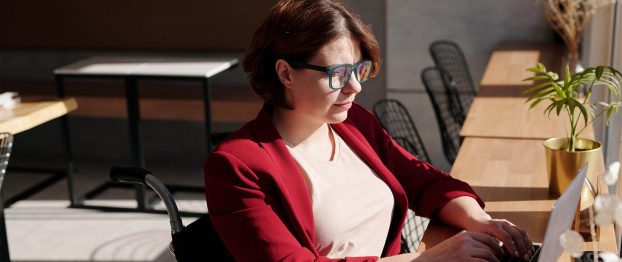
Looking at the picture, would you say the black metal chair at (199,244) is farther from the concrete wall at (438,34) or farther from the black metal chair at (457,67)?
the concrete wall at (438,34)

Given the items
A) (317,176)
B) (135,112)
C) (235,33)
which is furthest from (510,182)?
(235,33)

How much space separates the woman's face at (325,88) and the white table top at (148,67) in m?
2.68

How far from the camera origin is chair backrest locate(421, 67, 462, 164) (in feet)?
12.4

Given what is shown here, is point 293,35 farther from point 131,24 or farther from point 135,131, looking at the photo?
point 131,24

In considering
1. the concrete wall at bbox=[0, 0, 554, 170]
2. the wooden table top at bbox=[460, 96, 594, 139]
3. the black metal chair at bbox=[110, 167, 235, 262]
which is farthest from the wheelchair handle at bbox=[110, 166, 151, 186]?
the concrete wall at bbox=[0, 0, 554, 170]

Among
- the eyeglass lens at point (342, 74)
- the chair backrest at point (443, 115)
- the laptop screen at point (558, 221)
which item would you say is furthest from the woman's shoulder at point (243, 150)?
the chair backrest at point (443, 115)

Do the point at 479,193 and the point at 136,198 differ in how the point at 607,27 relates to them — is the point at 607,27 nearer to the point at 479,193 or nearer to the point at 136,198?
the point at 479,193

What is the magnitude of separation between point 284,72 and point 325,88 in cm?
11

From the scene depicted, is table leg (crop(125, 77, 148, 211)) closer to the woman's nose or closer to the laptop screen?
the woman's nose

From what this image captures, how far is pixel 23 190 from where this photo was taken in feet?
17.0

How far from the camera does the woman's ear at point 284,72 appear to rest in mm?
1850

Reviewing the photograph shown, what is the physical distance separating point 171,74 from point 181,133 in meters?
1.37

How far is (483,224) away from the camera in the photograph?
6.23ft

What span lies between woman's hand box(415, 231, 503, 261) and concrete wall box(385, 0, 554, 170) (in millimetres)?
3575
